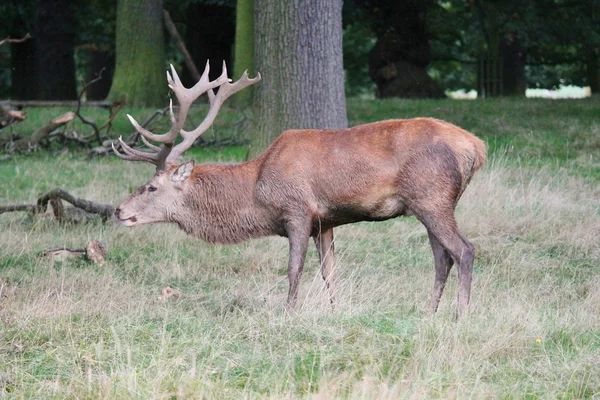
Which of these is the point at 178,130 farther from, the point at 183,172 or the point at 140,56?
the point at 140,56

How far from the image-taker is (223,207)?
7.68 m

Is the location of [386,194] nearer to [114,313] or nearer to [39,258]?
[114,313]

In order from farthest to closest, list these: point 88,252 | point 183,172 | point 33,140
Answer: point 33,140, point 88,252, point 183,172

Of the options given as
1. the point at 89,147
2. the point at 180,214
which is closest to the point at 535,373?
the point at 180,214

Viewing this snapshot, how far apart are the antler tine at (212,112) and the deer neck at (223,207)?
0.22 meters

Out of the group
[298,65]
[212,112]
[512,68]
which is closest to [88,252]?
[212,112]

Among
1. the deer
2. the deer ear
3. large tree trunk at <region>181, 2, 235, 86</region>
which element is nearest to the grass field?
the deer

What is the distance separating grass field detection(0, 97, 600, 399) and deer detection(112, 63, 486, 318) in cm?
42

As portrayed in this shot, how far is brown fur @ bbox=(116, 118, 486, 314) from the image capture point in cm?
710

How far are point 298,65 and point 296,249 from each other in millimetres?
4495

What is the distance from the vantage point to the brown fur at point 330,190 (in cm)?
710

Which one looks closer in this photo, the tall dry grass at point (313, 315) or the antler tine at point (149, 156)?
the tall dry grass at point (313, 315)

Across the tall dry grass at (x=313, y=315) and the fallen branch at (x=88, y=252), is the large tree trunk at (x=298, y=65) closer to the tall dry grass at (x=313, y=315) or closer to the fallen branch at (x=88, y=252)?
the tall dry grass at (x=313, y=315)

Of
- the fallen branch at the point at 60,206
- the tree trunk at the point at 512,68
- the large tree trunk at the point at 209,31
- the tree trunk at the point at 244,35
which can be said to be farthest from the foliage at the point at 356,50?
the fallen branch at the point at 60,206
